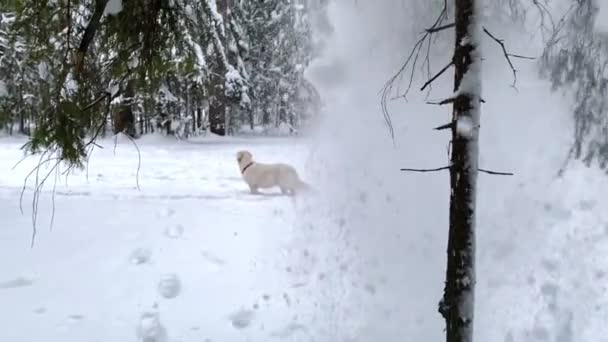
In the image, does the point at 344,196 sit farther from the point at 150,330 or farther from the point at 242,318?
the point at 150,330

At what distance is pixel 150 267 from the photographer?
4.88m

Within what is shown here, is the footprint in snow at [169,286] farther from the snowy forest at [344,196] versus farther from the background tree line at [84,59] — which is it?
the background tree line at [84,59]

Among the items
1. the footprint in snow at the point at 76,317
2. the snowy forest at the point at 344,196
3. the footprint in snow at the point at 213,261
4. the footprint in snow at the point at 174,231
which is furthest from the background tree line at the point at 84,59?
the footprint in snow at the point at 174,231

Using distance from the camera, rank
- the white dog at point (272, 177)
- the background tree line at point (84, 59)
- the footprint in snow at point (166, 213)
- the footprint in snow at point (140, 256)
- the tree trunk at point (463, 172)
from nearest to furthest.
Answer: the tree trunk at point (463, 172)
the background tree line at point (84, 59)
the footprint in snow at point (140, 256)
the footprint in snow at point (166, 213)
the white dog at point (272, 177)

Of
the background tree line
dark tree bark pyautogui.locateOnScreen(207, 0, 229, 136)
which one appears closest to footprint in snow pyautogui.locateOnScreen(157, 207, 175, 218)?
the background tree line

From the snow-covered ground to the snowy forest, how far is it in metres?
0.02

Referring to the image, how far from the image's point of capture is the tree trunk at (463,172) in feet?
7.61

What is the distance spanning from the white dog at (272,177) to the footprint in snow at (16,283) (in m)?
3.90

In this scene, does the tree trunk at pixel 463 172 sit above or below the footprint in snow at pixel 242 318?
above

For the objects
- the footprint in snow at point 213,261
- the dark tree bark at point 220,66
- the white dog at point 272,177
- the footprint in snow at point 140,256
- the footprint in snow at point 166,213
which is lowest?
the footprint in snow at point 213,261

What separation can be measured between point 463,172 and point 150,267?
137 inches

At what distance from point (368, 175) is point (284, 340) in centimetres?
336

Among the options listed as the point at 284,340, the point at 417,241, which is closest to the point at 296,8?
the point at 417,241

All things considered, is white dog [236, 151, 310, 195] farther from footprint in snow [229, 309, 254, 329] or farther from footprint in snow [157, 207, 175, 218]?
footprint in snow [229, 309, 254, 329]
